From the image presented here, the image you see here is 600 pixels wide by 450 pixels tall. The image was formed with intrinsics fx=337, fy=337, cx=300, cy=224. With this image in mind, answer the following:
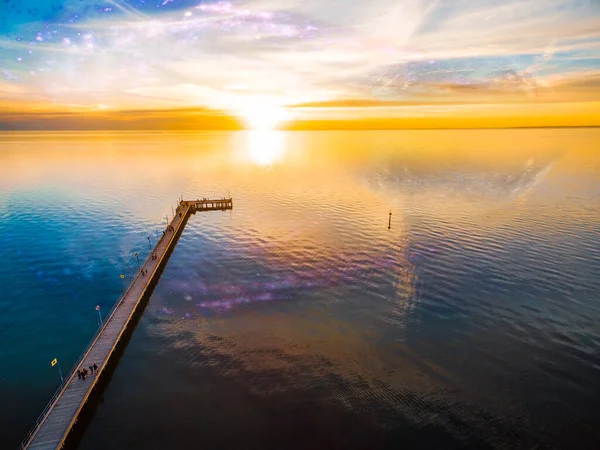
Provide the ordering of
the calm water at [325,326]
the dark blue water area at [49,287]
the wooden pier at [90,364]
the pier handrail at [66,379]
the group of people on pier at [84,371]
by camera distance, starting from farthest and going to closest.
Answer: the dark blue water area at [49,287] → the group of people on pier at [84,371] → the calm water at [325,326] → the pier handrail at [66,379] → the wooden pier at [90,364]

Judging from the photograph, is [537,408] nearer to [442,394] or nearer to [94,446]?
[442,394]

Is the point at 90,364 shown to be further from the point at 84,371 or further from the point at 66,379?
the point at 66,379

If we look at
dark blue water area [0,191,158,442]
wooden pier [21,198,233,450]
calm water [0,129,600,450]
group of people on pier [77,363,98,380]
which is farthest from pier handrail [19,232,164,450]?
calm water [0,129,600,450]

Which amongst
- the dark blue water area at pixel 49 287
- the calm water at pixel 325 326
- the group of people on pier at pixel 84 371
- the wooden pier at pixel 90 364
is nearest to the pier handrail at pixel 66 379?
the wooden pier at pixel 90 364

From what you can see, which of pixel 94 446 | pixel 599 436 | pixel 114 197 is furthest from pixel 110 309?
pixel 114 197

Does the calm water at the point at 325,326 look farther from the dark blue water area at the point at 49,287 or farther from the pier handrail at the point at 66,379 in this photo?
the pier handrail at the point at 66,379

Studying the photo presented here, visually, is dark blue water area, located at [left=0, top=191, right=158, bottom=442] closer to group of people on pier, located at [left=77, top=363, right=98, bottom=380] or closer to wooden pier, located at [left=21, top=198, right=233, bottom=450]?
wooden pier, located at [left=21, top=198, right=233, bottom=450]

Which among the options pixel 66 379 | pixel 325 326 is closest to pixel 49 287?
pixel 66 379

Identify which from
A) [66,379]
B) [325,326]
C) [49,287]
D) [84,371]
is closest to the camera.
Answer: [84,371]
